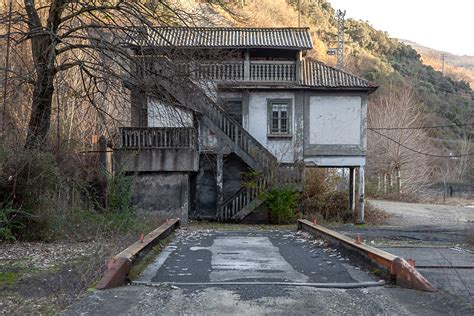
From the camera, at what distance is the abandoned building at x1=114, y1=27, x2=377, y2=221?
25.2 m

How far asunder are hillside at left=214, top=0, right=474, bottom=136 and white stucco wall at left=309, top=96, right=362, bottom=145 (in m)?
41.7

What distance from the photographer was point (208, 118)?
2661cm

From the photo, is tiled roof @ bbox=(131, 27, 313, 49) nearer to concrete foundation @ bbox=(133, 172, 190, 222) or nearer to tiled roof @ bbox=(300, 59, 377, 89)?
tiled roof @ bbox=(300, 59, 377, 89)

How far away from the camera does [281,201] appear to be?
26984mm

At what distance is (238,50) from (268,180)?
6.75 meters

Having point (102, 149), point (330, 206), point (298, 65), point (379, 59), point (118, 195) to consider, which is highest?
point (379, 59)

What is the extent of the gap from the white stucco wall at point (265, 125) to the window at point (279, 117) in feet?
0.67

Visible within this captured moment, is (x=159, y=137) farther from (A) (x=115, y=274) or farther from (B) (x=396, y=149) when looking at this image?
(B) (x=396, y=149)

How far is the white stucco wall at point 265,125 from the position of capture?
94.2 ft

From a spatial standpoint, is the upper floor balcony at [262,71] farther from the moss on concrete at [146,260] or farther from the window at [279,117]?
the moss on concrete at [146,260]

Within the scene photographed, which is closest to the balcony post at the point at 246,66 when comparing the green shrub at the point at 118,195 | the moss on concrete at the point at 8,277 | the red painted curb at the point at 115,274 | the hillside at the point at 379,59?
the green shrub at the point at 118,195

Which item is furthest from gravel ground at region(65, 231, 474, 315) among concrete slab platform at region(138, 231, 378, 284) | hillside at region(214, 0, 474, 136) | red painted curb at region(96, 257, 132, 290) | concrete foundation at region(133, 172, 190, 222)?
hillside at region(214, 0, 474, 136)

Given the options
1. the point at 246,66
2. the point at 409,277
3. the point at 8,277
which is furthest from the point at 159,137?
the point at 409,277

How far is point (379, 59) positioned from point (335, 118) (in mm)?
58732
